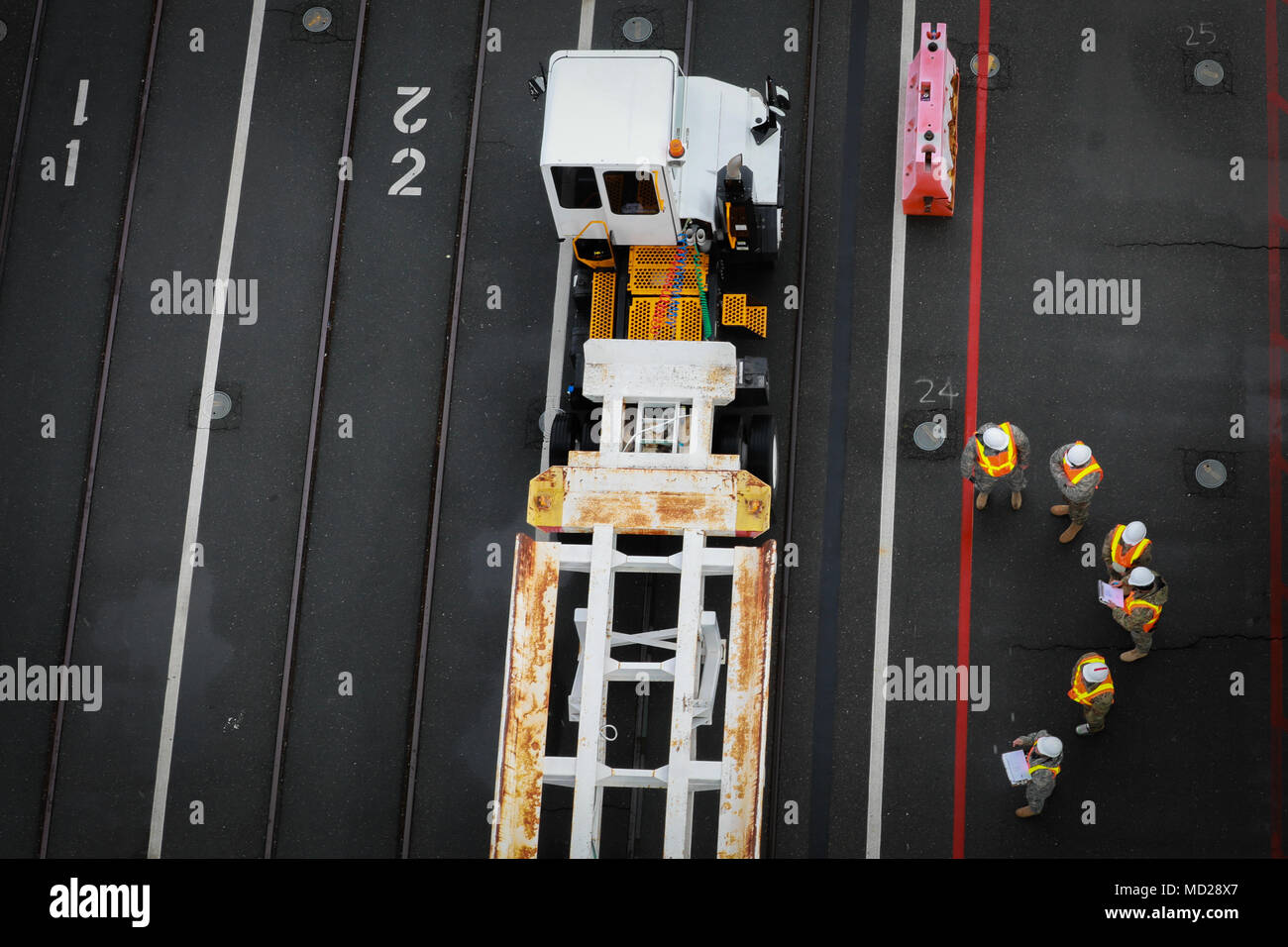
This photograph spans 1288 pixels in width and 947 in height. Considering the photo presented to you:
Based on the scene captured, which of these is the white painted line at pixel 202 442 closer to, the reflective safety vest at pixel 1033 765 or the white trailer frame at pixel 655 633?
the white trailer frame at pixel 655 633

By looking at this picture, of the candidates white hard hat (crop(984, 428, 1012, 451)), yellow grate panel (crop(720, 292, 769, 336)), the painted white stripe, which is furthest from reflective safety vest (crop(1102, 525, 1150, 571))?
the painted white stripe

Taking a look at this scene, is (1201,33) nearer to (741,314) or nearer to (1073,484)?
(1073,484)

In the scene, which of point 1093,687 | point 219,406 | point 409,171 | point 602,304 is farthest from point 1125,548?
point 219,406

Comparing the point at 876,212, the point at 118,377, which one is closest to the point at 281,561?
the point at 118,377

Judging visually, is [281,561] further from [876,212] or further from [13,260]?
[876,212]

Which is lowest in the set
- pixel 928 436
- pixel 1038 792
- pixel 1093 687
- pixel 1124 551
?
pixel 1038 792

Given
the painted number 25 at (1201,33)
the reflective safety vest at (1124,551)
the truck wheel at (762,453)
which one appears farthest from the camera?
the painted number 25 at (1201,33)

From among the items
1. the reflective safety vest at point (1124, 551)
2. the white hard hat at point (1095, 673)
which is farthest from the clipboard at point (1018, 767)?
the reflective safety vest at point (1124, 551)

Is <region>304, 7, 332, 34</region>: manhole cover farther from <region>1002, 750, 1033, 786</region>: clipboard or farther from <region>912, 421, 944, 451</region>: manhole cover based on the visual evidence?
<region>1002, 750, 1033, 786</region>: clipboard
